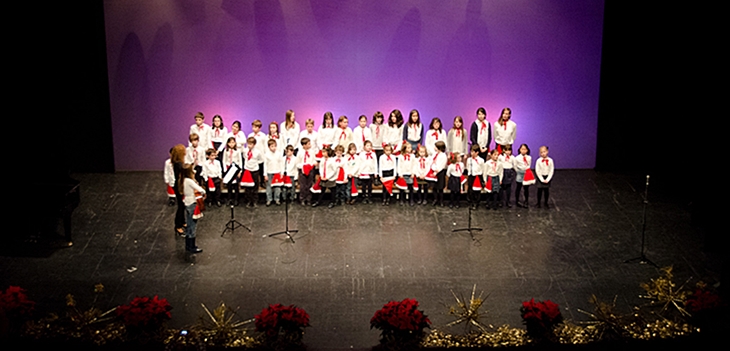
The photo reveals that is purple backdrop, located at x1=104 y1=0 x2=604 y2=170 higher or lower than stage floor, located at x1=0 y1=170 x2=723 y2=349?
higher

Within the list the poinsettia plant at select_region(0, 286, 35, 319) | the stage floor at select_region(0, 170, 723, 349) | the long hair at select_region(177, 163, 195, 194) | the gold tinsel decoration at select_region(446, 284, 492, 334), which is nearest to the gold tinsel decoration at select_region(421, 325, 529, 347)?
the gold tinsel decoration at select_region(446, 284, 492, 334)

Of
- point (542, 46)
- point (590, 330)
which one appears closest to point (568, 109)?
point (542, 46)

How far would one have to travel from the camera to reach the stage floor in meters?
8.43

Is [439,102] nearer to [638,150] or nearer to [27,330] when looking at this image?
[638,150]

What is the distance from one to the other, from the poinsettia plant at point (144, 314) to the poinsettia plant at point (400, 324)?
1.78m

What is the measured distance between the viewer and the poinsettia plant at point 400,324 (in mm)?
6523

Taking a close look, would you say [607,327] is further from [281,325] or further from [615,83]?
[615,83]

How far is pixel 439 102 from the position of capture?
521 inches

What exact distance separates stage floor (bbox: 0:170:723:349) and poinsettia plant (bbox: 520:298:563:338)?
118 cm

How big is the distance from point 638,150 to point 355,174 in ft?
16.3

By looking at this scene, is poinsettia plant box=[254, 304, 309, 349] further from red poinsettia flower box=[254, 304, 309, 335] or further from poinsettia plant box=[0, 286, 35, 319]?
poinsettia plant box=[0, 286, 35, 319]

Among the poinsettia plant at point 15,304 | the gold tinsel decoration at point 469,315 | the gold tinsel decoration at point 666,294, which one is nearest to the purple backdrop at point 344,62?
the gold tinsel decoration at point 666,294

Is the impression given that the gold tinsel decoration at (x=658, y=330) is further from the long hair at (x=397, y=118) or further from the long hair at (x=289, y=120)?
the long hair at (x=289, y=120)

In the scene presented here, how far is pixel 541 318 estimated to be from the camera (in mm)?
6727
